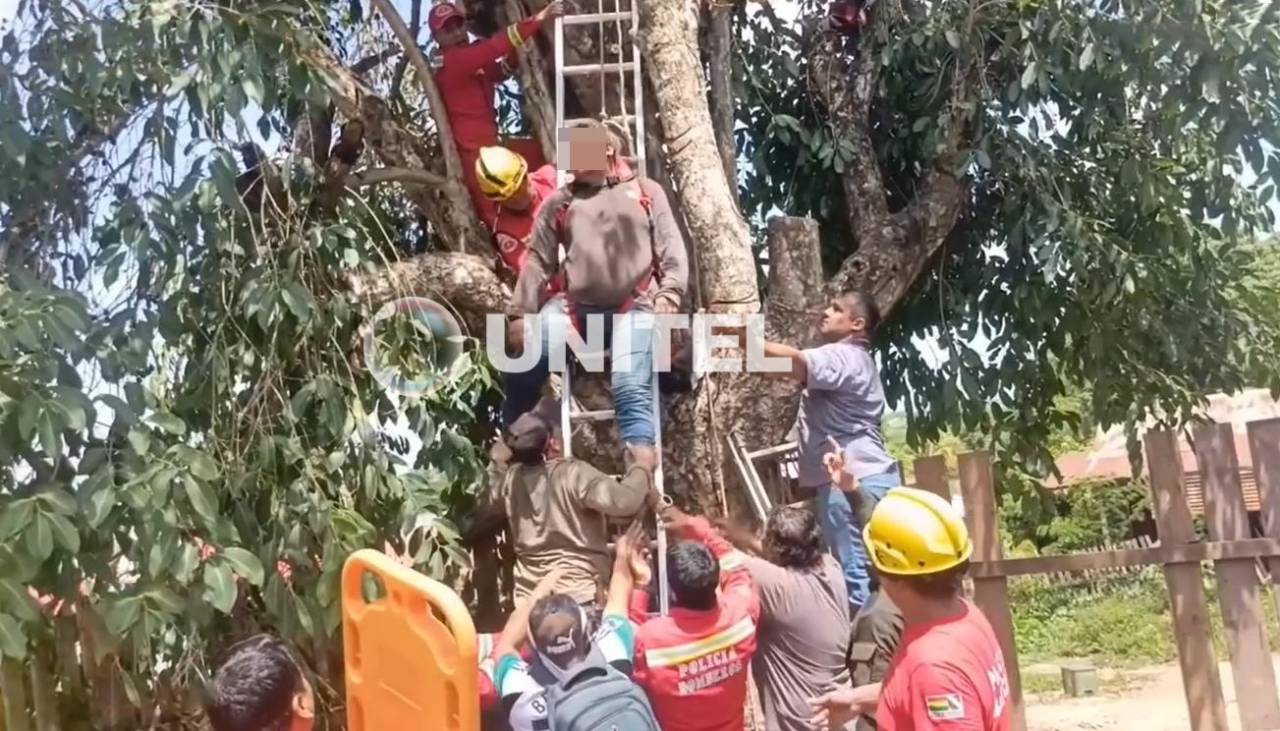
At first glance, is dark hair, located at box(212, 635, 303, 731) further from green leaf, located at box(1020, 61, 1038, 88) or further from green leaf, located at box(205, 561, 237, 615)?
green leaf, located at box(1020, 61, 1038, 88)

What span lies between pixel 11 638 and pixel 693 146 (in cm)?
300

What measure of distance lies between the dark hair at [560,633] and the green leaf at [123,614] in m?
1.09

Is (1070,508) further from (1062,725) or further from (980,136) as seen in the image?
(980,136)

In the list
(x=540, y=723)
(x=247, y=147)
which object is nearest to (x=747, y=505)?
(x=540, y=723)

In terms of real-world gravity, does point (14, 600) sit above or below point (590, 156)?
below

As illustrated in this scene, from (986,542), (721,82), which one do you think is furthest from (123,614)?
(721,82)

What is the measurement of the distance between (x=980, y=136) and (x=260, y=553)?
12.4 feet

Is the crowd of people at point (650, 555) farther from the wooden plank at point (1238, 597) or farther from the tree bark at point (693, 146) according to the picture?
the wooden plank at point (1238, 597)

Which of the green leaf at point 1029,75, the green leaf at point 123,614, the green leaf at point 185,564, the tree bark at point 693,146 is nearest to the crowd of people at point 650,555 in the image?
the tree bark at point 693,146

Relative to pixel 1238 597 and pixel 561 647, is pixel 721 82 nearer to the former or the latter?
pixel 1238 597

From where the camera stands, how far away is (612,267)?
171 inches

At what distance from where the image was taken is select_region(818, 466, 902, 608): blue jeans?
434 cm

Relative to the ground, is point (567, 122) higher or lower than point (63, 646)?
higher

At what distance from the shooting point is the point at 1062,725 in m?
7.43
